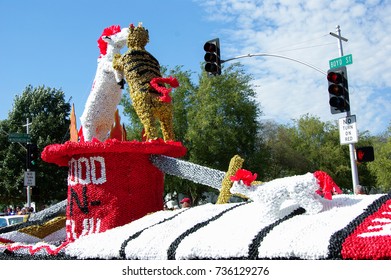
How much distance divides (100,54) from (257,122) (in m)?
18.5

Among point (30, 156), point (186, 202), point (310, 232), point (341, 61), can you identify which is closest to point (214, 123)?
point (30, 156)

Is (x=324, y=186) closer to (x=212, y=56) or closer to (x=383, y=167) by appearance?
(x=212, y=56)

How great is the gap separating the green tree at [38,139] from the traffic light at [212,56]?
45.2ft

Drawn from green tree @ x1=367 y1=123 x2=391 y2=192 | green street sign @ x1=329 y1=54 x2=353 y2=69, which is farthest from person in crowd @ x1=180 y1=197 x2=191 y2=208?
green tree @ x1=367 y1=123 x2=391 y2=192

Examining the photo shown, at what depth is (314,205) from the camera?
3.24 m

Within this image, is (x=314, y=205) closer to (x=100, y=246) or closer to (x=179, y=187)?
(x=100, y=246)

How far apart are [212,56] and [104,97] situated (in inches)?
225

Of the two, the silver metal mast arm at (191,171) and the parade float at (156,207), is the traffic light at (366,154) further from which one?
the silver metal mast arm at (191,171)

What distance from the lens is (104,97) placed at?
6070 millimetres

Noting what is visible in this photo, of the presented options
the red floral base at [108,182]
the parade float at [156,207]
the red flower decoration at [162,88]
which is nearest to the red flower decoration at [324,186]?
the parade float at [156,207]

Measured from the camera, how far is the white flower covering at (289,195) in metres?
3.26

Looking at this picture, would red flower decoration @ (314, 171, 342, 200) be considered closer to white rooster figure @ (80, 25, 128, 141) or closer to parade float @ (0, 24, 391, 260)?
parade float @ (0, 24, 391, 260)
